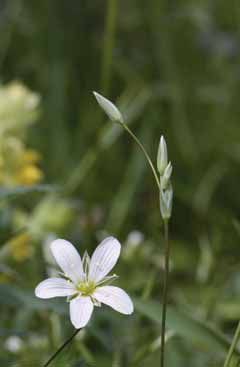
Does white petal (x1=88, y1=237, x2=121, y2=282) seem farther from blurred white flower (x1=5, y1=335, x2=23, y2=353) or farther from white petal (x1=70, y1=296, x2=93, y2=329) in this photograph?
blurred white flower (x1=5, y1=335, x2=23, y2=353)

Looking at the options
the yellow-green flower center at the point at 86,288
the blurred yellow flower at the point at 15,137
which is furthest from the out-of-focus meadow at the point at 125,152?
the yellow-green flower center at the point at 86,288

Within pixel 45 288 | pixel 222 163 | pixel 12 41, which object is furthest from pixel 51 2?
pixel 45 288

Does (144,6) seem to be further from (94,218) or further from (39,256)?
(39,256)

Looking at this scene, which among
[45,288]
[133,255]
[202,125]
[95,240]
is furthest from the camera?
[202,125]

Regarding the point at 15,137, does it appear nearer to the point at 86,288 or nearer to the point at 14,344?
the point at 14,344

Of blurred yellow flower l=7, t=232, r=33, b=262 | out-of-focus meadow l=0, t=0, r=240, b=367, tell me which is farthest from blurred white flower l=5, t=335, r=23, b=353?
blurred yellow flower l=7, t=232, r=33, b=262

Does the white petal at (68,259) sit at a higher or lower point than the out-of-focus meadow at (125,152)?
higher

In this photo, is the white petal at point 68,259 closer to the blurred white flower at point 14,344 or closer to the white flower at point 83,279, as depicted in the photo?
the white flower at point 83,279
